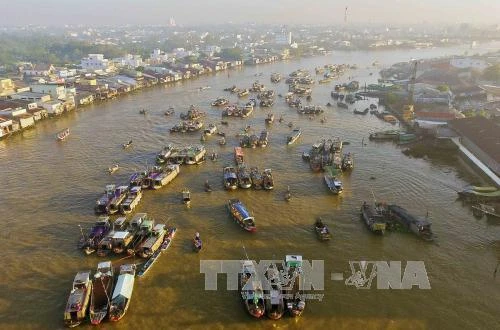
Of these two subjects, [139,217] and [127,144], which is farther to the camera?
[127,144]

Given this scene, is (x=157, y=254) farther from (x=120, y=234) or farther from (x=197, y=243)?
(x=120, y=234)

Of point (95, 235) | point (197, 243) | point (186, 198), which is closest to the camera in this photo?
point (197, 243)

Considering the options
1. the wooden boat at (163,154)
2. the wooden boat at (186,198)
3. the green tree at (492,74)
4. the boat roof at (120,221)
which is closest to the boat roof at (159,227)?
the boat roof at (120,221)

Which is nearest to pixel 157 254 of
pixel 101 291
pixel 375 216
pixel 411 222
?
pixel 101 291

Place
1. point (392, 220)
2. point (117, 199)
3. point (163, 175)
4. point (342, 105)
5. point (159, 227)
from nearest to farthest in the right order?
point (159, 227) < point (392, 220) < point (117, 199) < point (163, 175) < point (342, 105)

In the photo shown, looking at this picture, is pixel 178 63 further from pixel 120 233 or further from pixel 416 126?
pixel 120 233

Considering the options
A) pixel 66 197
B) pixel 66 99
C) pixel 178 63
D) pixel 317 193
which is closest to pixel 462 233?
pixel 317 193

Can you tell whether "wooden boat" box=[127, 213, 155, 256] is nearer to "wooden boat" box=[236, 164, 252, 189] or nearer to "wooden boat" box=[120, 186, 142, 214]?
"wooden boat" box=[120, 186, 142, 214]
